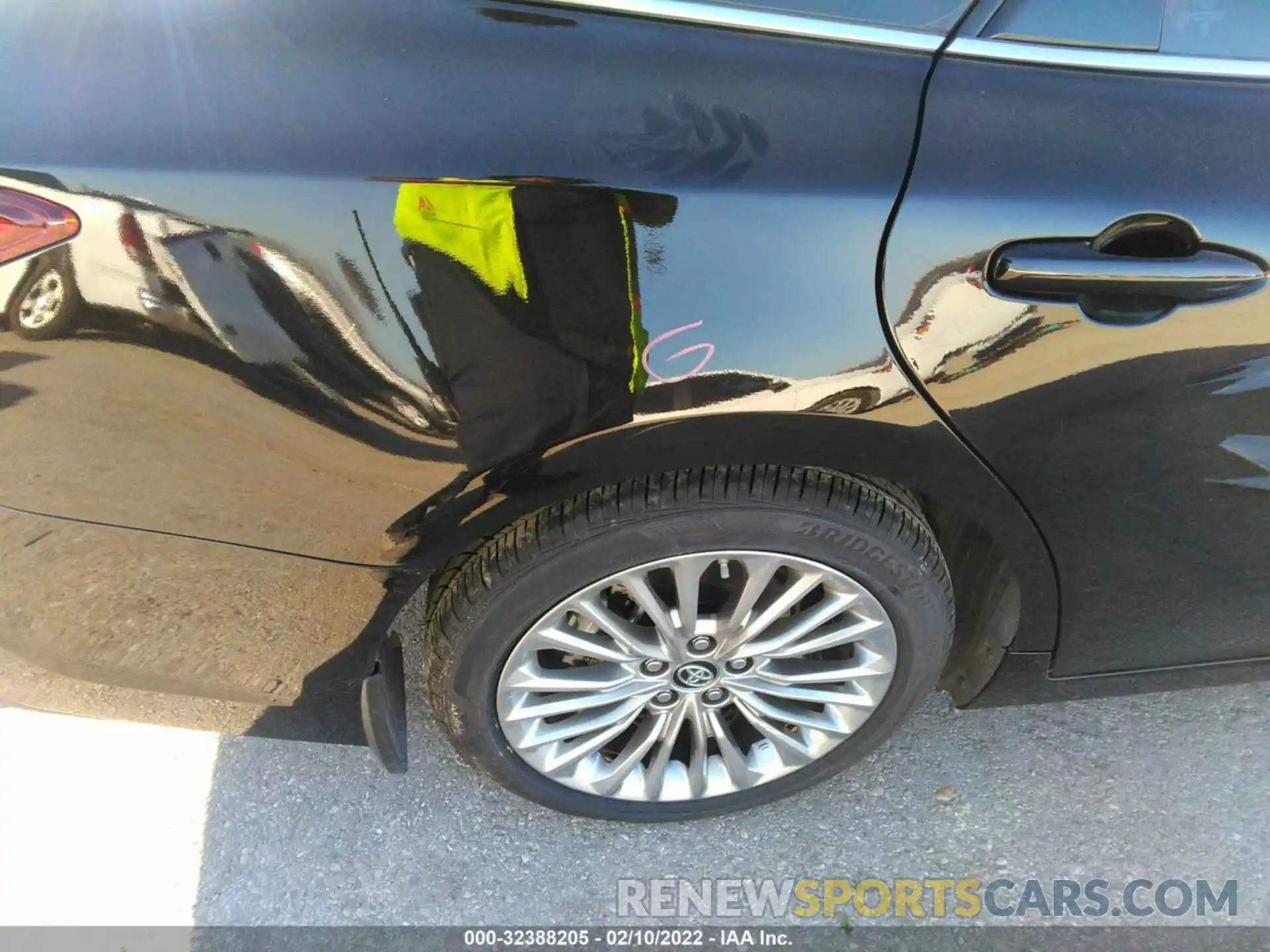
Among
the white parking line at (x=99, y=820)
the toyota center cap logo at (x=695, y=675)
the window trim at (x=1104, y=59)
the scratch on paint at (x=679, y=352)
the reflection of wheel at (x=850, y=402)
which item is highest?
the window trim at (x=1104, y=59)

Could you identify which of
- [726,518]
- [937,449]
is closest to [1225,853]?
[937,449]

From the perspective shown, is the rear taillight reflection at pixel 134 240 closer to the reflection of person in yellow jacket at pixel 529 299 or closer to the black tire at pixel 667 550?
the reflection of person in yellow jacket at pixel 529 299

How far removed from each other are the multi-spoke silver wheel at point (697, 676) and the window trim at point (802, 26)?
0.79 metres

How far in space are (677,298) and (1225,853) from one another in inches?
69.3

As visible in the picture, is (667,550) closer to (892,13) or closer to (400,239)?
(400,239)

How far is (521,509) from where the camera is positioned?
141 centimetres

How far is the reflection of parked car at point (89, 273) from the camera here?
3.87 ft

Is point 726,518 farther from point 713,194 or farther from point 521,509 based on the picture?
point 713,194

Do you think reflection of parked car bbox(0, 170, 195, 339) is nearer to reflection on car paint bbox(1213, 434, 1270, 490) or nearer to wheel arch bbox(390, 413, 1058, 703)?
wheel arch bbox(390, 413, 1058, 703)

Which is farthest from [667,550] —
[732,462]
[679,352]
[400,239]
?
[400,239]

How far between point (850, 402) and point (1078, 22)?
0.62 meters

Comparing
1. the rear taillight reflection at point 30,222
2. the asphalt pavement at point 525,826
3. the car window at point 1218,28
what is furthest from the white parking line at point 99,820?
the car window at point 1218,28

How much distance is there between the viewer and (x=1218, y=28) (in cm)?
131

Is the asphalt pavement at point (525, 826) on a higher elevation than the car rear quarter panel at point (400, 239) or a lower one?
lower
